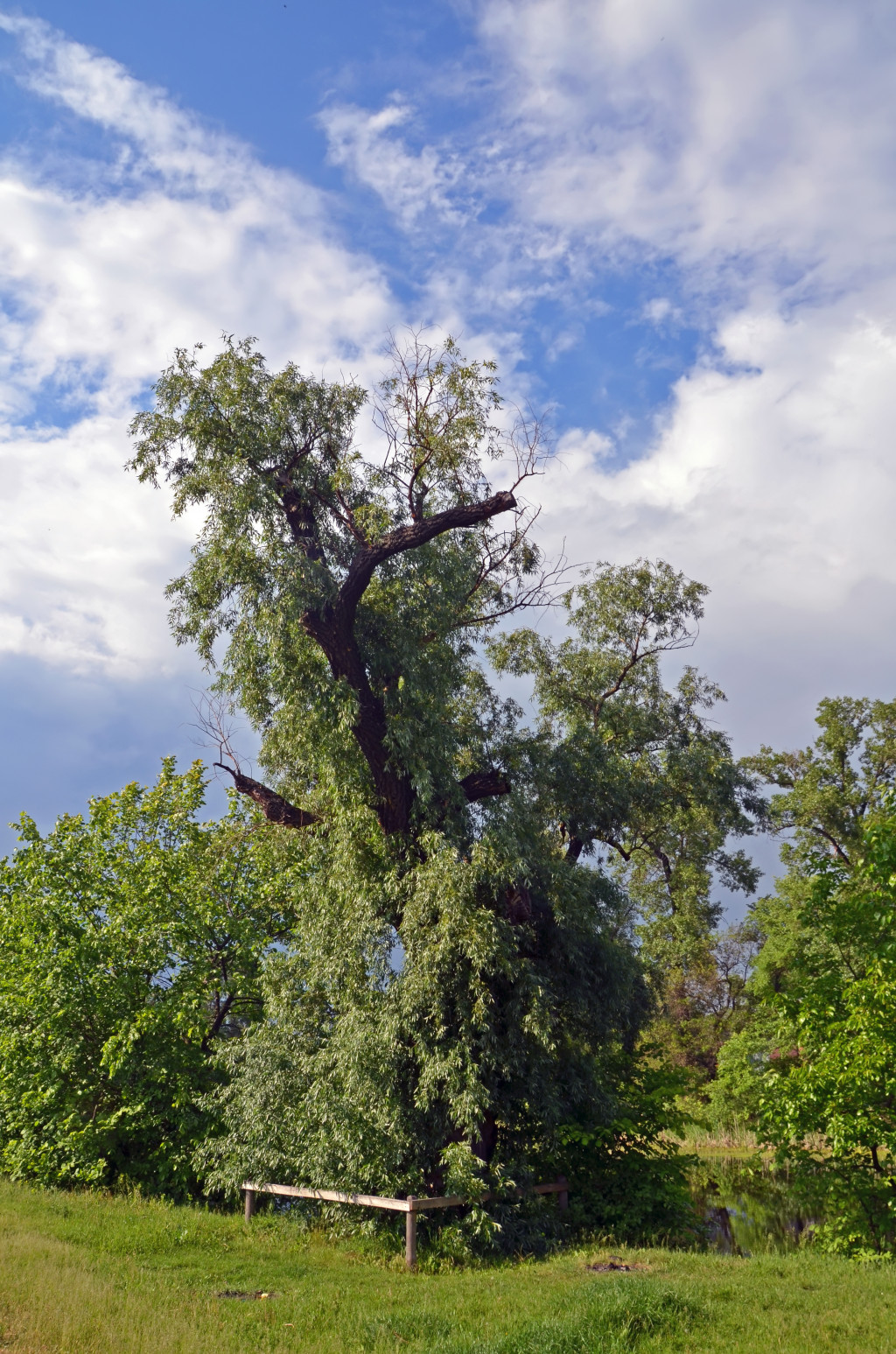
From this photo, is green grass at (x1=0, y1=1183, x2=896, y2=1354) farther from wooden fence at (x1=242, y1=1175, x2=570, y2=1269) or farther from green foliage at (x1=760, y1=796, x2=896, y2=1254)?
green foliage at (x1=760, y1=796, x2=896, y2=1254)

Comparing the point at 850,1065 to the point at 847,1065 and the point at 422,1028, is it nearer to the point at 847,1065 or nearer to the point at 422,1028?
the point at 847,1065

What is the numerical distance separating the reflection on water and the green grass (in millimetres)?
5637

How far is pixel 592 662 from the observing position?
90.9 ft

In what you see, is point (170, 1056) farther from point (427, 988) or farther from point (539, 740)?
point (539, 740)

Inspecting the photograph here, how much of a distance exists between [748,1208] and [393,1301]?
1585 centimetres

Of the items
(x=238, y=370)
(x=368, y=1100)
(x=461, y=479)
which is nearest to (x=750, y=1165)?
(x=368, y=1100)

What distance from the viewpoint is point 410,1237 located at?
13.7 m

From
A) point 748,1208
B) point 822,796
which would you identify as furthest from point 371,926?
point 822,796

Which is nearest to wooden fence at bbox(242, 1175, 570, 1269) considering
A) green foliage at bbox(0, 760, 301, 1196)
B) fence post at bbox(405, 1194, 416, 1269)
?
fence post at bbox(405, 1194, 416, 1269)

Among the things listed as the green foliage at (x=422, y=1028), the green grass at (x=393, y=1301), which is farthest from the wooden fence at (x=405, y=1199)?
the green grass at (x=393, y=1301)

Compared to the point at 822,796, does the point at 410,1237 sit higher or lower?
lower

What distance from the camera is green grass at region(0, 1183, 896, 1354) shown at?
889 cm

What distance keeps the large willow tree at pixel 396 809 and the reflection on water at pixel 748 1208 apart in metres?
4.83

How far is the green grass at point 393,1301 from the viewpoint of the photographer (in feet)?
29.2
